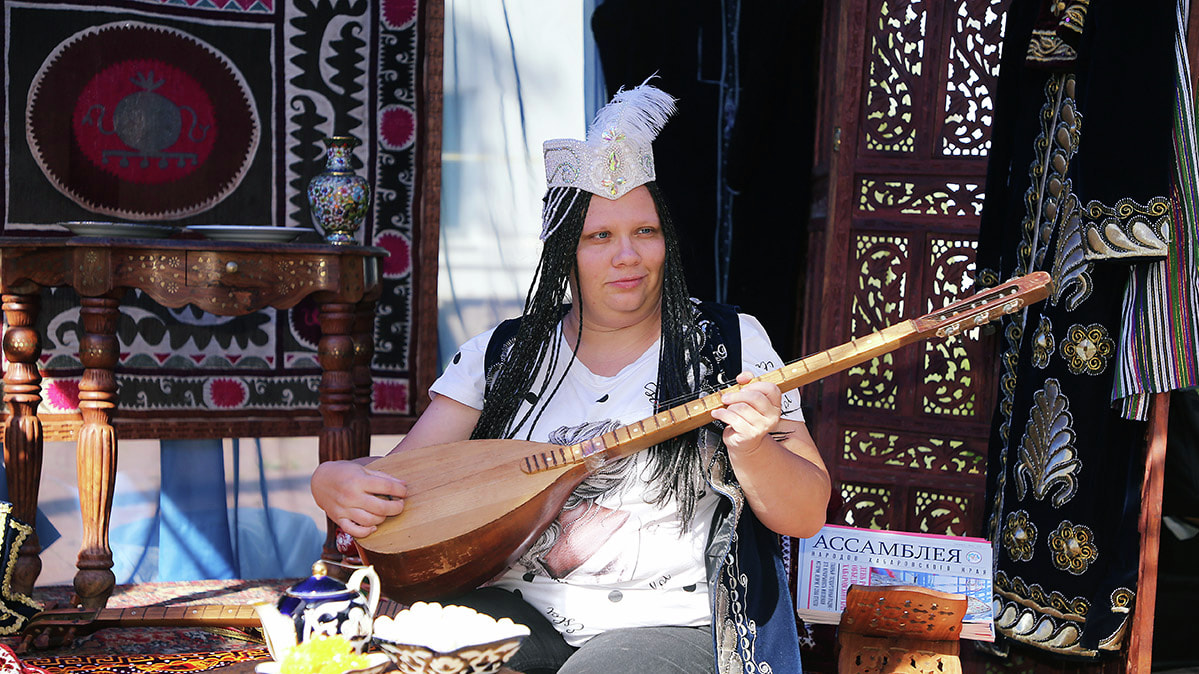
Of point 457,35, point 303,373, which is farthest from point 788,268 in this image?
point 303,373

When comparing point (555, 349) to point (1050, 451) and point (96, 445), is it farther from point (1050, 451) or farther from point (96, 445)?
point (96, 445)

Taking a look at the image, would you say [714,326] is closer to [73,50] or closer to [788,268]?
[788,268]

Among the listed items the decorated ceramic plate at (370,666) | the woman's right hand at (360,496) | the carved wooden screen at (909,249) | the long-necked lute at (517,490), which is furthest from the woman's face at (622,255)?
the carved wooden screen at (909,249)

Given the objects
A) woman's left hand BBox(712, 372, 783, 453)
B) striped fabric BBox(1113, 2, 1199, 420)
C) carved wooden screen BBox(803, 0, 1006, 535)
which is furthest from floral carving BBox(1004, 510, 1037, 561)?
woman's left hand BBox(712, 372, 783, 453)

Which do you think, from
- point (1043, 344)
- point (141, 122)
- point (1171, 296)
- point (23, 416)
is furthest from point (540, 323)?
point (141, 122)

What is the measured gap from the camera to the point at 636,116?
1.91m

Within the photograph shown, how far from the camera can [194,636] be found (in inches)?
104

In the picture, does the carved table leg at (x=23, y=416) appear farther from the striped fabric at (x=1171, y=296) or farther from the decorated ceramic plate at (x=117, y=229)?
the striped fabric at (x=1171, y=296)

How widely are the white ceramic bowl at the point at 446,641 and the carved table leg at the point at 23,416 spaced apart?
5.85ft

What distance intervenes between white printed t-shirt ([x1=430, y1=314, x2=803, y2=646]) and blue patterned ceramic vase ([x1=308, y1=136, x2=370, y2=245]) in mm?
1207

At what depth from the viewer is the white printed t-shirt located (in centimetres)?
167

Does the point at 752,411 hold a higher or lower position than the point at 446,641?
higher

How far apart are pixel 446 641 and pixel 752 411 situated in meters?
0.54

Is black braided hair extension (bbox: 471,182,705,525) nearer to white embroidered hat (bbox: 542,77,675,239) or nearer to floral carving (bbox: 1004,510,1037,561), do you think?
white embroidered hat (bbox: 542,77,675,239)
